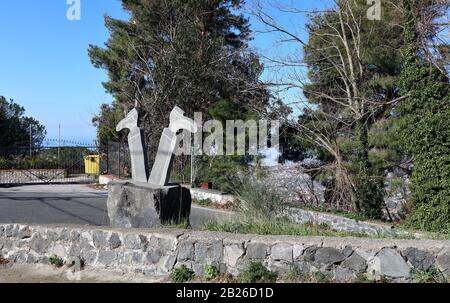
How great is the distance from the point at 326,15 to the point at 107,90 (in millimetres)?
15595

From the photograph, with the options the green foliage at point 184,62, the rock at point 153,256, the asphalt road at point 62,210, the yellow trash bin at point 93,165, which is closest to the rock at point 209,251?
the rock at point 153,256

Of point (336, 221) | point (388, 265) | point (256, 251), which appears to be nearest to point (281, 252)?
point (256, 251)

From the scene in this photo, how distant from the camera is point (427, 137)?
1261cm

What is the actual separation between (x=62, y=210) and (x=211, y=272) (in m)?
8.72

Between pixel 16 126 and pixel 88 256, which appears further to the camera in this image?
pixel 16 126

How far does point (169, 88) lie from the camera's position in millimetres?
22156

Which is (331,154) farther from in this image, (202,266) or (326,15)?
(202,266)

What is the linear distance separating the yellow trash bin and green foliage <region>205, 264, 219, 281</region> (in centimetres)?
2206

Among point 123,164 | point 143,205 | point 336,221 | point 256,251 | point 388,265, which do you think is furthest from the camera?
point 123,164

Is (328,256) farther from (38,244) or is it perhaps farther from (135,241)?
(38,244)

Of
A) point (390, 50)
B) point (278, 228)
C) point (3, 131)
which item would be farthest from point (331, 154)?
point (3, 131)

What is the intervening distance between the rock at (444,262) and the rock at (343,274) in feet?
3.27

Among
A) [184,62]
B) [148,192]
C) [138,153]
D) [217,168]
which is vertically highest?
[184,62]

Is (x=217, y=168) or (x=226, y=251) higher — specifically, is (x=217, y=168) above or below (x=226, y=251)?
above
